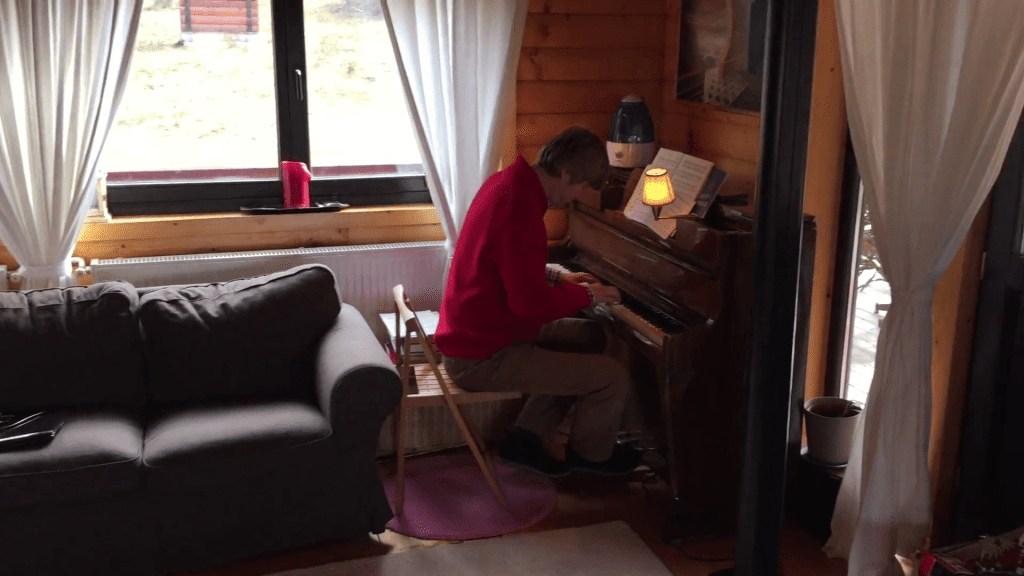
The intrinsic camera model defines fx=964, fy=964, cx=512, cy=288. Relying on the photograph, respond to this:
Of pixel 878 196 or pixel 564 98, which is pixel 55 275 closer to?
pixel 564 98

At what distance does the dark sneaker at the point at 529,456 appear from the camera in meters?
3.51

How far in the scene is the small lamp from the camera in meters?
3.29

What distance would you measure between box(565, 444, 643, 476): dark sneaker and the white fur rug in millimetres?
279

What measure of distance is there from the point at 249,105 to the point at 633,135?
156 centimetres

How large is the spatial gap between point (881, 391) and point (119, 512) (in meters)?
2.28

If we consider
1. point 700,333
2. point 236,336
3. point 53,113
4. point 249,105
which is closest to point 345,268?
point 236,336

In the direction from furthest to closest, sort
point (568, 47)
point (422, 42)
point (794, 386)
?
point (568, 47), point (422, 42), point (794, 386)

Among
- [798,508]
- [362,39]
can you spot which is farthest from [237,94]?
[798,508]

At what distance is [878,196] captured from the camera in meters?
2.63

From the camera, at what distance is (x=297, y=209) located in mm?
3975

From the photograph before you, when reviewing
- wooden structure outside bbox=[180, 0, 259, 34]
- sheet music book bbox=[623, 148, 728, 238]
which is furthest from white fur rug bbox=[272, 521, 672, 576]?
wooden structure outside bbox=[180, 0, 259, 34]

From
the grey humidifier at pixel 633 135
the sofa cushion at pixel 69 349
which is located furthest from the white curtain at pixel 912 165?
the sofa cushion at pixel 69 349

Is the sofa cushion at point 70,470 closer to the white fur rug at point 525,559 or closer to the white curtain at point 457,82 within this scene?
the white fur rug at point 525,559

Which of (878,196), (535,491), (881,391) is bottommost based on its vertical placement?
(535,491)
